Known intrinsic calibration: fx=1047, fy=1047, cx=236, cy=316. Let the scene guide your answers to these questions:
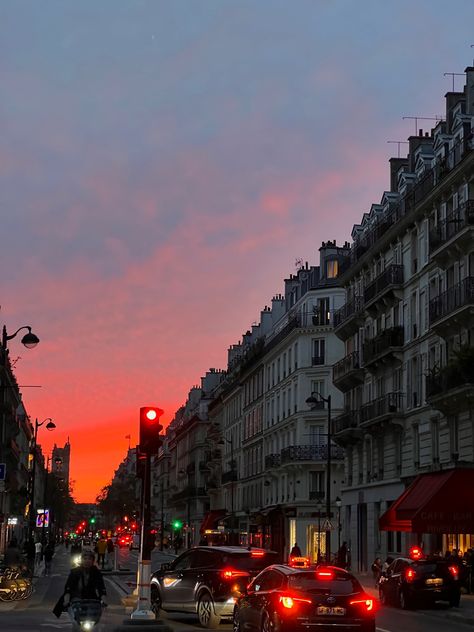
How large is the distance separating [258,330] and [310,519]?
35248 millimetres

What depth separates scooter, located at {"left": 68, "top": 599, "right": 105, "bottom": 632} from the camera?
48.9ft

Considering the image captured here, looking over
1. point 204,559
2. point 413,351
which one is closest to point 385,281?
point 413,351

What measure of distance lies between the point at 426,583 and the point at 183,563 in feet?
31.9

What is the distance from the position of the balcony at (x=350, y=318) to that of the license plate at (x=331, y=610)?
41.7m

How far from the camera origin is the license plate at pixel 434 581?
31.9 metres

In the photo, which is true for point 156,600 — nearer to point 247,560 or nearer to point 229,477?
point 247,560

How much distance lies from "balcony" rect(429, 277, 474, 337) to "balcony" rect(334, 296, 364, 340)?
13.7 m

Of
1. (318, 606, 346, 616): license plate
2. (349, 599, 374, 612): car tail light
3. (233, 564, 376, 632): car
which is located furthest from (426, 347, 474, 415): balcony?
(318, 606, 346, 616): license plate

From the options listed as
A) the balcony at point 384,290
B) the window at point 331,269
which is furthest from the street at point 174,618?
the window at point 331,269

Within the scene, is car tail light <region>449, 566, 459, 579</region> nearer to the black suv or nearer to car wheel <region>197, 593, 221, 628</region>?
the black suv

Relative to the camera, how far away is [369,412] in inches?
2210

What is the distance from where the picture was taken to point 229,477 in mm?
105500

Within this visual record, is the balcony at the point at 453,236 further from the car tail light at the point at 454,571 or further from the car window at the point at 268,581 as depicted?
the car window at the point at 268,581

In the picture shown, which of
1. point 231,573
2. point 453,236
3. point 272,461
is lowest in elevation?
point 231,573
